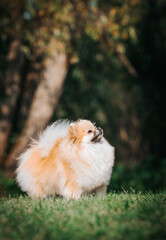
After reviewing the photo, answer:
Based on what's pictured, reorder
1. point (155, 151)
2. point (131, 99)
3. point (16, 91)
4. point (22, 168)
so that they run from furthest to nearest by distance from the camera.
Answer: point (131, 99) → point (155, 151) → point (16, 91) → point (22, 168)

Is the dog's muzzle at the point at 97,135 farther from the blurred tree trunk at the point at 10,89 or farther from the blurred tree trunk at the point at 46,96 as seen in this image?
the blurred tree trunk at the point at 10,89

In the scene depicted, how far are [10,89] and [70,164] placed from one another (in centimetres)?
509

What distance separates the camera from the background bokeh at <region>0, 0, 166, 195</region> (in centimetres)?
805

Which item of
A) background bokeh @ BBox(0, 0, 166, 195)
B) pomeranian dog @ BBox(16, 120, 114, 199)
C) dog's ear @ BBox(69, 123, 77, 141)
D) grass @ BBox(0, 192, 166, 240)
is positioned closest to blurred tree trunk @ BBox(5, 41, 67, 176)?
background bokeh @ BBox(0, 0, 166, 195)

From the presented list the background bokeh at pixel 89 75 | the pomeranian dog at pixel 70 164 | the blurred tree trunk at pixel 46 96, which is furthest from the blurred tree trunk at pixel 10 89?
the pomeranian dog at pixel 70 164

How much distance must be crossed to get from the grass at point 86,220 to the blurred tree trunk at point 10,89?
5.05 meters

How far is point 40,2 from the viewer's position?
751cm

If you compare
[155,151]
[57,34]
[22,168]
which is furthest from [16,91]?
[155,151]

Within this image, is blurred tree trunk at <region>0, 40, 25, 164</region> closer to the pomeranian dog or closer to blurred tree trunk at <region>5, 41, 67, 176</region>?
blurred tree trunk at <region>5, 41, 67, 176</region>

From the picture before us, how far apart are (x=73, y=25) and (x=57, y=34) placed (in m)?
0.65

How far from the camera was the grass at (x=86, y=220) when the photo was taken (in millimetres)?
2713

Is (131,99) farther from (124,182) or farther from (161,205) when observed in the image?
(161,205)

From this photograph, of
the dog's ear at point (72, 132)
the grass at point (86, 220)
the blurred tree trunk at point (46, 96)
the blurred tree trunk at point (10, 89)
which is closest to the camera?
the grass at point (86, 220)

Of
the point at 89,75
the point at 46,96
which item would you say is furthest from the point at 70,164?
the point at 89,75
